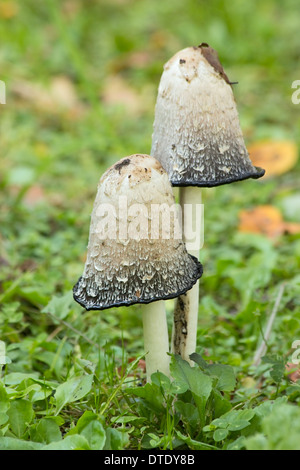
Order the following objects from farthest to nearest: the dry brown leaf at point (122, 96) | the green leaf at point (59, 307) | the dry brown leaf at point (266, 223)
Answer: the dry brown leaf at point (122, 96)
the dry brown leaf at point (266, 223)
the green leaf at point (59, 307)

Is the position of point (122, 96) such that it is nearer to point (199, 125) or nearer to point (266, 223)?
point (266, 223)

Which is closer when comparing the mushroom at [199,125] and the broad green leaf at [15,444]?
the broad green leaf at [15,444]

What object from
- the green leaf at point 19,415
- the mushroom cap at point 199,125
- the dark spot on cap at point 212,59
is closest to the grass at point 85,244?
the green leaf at point 19,415

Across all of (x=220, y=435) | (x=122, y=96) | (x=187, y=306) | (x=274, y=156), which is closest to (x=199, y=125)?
(x=187, y=306)

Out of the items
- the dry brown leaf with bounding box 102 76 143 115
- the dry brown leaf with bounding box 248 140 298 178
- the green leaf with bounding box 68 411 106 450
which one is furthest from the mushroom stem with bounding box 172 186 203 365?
the dry brown leaf with bounding box 102 76 143 115

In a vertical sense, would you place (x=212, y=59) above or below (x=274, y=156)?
below

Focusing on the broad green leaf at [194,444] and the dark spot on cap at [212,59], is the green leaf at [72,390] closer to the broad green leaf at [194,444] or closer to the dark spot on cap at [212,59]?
the broad green leaf at [194,444]
